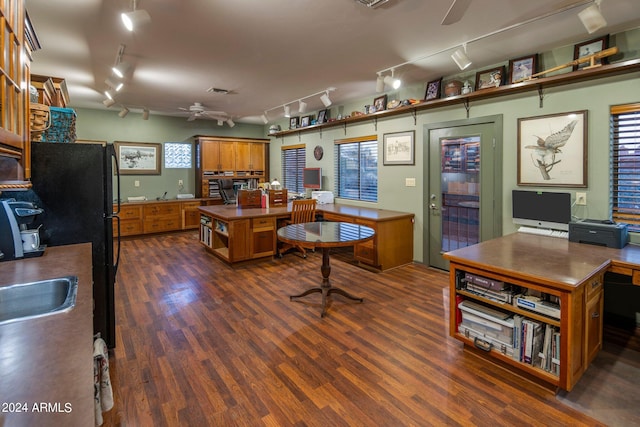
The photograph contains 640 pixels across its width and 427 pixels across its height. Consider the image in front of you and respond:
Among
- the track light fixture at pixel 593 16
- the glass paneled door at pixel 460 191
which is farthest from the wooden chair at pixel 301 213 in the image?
the track light fixture at pixel 593 16

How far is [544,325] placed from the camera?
2.10m

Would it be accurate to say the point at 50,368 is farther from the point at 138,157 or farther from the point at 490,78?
the point at 138,157

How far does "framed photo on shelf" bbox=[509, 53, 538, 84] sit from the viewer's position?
3.38 meters

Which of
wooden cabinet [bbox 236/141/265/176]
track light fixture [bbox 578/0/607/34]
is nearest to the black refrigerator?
track light fixture [bbox 578/0/607/34]

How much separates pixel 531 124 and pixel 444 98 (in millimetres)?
1038

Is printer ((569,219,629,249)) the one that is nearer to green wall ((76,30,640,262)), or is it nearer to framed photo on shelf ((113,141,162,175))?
green wall ((76,30,640,262))

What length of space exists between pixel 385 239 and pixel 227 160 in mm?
4786

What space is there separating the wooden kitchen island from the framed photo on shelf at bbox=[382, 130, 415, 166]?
2.57ft

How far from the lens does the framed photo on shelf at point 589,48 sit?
9.59 ft

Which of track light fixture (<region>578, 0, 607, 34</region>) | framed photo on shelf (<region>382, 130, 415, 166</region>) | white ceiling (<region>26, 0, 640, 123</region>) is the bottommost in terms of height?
framed photo on shelf (<region>382, 130, 415, 166</region>)

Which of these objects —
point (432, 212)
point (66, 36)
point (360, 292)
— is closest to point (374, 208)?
point (432, 212)

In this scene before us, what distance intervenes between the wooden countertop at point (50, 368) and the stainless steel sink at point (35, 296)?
26 cm

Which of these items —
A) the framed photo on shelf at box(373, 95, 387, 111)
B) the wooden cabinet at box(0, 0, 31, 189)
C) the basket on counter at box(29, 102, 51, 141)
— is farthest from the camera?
the framed photo on shelf at box(373, 95, 387, 111)

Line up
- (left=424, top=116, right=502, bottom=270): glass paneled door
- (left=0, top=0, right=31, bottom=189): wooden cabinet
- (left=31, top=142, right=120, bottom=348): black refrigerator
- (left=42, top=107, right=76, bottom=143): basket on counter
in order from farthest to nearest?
(left=424, top=116, right=502, bottom=270): glass paneled door, (left=42, top=107, right=76, bottom=143): basket on counter, (left=31, top=142, right=120, bottom=348): black refrigerator, (left=0, top=0, right=31, bottom=189): wooden cabinet
